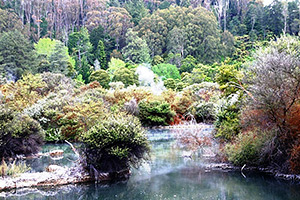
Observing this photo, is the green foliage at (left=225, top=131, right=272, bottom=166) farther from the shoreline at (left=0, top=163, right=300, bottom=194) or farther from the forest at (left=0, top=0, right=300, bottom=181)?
the shoreline at (left=0, top=163, right=300, bottom=194)

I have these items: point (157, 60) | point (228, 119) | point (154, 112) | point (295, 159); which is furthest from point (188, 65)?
point (295, 159)

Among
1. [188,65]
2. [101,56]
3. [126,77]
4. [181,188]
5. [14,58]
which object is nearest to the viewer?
[181,188]

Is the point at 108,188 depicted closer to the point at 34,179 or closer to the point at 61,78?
the point at 34,179

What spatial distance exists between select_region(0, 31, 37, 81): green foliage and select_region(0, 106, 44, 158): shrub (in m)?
20.3

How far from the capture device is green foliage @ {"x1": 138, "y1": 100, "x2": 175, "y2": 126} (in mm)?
23062

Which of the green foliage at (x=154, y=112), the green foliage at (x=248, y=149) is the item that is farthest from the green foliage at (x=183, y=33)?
the green foliage at (x=248, y=149)

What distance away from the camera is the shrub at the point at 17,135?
484 inches

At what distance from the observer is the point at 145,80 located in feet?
113

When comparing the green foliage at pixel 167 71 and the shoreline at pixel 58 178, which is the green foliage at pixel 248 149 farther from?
the green foliage at pixel 167 71

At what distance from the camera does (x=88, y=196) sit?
8.66 m

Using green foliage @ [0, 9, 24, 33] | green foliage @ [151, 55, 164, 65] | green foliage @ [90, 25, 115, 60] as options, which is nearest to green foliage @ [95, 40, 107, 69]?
green foliage @ [90, 25, 115, 60]

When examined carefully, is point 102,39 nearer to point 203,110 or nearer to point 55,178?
point 203,110

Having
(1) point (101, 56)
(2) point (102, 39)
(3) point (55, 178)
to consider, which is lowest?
(1) point (101, 56)

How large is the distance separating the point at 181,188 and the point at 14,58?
96.5 ft
